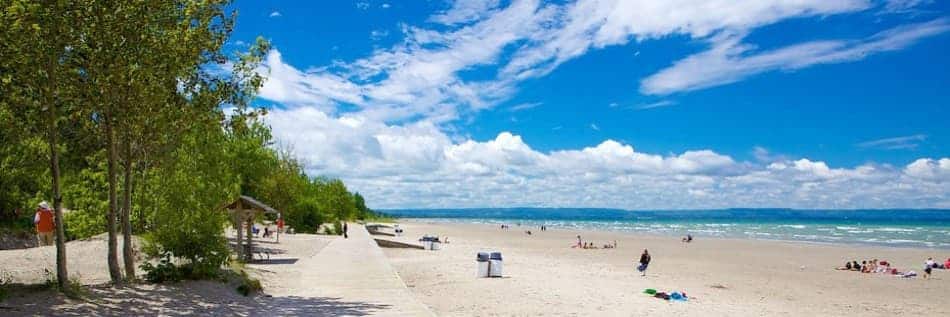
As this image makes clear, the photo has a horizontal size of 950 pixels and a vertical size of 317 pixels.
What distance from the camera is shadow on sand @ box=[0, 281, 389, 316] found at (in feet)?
34.8

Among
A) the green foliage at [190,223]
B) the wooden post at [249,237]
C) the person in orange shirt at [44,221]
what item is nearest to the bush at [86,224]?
the person in orange shirt at [44,221]

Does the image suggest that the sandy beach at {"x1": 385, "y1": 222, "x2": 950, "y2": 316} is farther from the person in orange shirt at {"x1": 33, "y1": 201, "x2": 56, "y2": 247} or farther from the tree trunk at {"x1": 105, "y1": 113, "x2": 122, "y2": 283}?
the person in orange shirt at {"x1": 33, "y1": 201, "x2": 56, "y2": 247}

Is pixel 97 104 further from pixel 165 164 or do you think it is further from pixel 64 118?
pixel 165 164

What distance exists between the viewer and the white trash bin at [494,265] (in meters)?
22.2

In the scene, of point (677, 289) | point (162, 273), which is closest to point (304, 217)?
point (677, 289)

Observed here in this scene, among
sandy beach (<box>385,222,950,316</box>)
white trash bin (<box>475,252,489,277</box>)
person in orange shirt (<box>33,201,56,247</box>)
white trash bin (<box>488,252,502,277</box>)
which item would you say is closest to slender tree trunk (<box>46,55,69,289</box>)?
sandy beach (<box>385,222,950,316</box>)

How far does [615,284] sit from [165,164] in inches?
541

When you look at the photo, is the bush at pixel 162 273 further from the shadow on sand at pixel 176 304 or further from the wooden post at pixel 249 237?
the wooden post at pixel 249 237

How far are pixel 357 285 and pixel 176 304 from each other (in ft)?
16.2

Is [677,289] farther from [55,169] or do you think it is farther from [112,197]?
[55,169]

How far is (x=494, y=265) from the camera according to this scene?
22.2 metres

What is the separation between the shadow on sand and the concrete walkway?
272 mm

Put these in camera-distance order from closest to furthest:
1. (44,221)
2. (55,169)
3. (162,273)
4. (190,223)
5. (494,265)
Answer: (55,169) → (162,273) → (190,223) → (44,221) → (494,265)

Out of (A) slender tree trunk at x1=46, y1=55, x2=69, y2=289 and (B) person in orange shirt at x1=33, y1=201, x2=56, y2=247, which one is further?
(B) person in orange shirt at x1=33, y1=201, x2=56, y2=247
